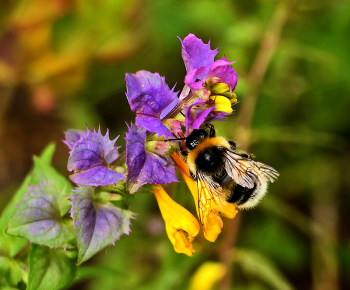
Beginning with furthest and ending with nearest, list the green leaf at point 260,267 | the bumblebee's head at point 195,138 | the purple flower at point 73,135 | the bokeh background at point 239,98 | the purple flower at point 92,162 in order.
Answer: the bokeh background at point 239,98
the green leaf at point 260,267
the purple flower at point 73,135
the bumblebee's head at point 195,138
the purple flower at point 92,162

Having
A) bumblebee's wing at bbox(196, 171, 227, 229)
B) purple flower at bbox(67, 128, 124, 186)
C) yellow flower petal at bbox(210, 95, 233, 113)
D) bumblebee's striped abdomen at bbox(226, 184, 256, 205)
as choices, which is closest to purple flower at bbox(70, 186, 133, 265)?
purple flower at bbox(67, 128, 124, 186)

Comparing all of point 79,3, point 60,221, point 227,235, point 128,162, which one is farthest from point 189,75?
point 79,3

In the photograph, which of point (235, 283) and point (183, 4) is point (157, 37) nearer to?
point (183, 4)

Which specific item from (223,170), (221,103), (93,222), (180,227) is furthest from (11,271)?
(221,103)

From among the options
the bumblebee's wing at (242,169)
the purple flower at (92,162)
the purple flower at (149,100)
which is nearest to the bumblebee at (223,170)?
the bumblebee's wing at (242,169)

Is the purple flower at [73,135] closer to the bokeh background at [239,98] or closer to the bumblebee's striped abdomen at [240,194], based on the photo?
the bumblebee's striped abdomen at [240,194]

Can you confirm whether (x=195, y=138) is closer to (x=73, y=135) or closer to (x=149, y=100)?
(x=149, y=100)

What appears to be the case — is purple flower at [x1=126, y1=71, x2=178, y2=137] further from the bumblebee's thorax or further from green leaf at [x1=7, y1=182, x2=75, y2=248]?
green leaf at [x1=7, y1=182, x2=75, y2=248]
